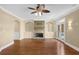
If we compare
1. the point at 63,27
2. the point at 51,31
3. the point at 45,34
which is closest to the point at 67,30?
the point at 63,27

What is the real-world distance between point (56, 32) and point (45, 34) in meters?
0.34

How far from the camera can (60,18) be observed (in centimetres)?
259

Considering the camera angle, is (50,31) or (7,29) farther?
(50,31)

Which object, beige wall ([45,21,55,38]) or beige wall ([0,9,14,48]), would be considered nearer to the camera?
beige wall ([0,9,14,48])

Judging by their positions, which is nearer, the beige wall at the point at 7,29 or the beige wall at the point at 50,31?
the beige wall at the point at 7,29
